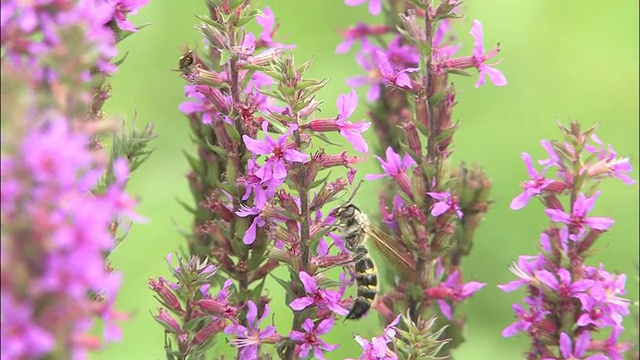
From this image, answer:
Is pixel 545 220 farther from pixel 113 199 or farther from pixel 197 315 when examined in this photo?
pixel 113 199

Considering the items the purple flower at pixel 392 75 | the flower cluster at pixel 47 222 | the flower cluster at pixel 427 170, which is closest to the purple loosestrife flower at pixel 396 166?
the flower cluster at pixel 427 170

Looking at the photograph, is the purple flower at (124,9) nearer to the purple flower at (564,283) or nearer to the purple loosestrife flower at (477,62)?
the purple loosestrife flower at (477,62)

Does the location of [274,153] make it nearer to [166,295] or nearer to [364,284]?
[166,295]

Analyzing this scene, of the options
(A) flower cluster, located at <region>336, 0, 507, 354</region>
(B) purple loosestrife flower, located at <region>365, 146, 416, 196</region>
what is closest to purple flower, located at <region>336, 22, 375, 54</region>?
(A) flower cluster, located at <region>336, 0, 507, 354</region>

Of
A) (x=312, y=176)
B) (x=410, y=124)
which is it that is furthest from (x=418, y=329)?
(x=410, y=124)

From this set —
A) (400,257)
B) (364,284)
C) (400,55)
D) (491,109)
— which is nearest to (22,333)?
(400,257)

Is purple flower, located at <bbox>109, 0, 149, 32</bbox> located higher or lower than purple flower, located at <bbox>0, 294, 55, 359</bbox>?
higher

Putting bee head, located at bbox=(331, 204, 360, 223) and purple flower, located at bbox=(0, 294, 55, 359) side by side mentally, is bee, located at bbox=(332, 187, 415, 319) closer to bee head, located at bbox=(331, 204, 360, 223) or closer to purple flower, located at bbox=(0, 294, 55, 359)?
bee head, located at bbox=(331, 204, 360, 223)
